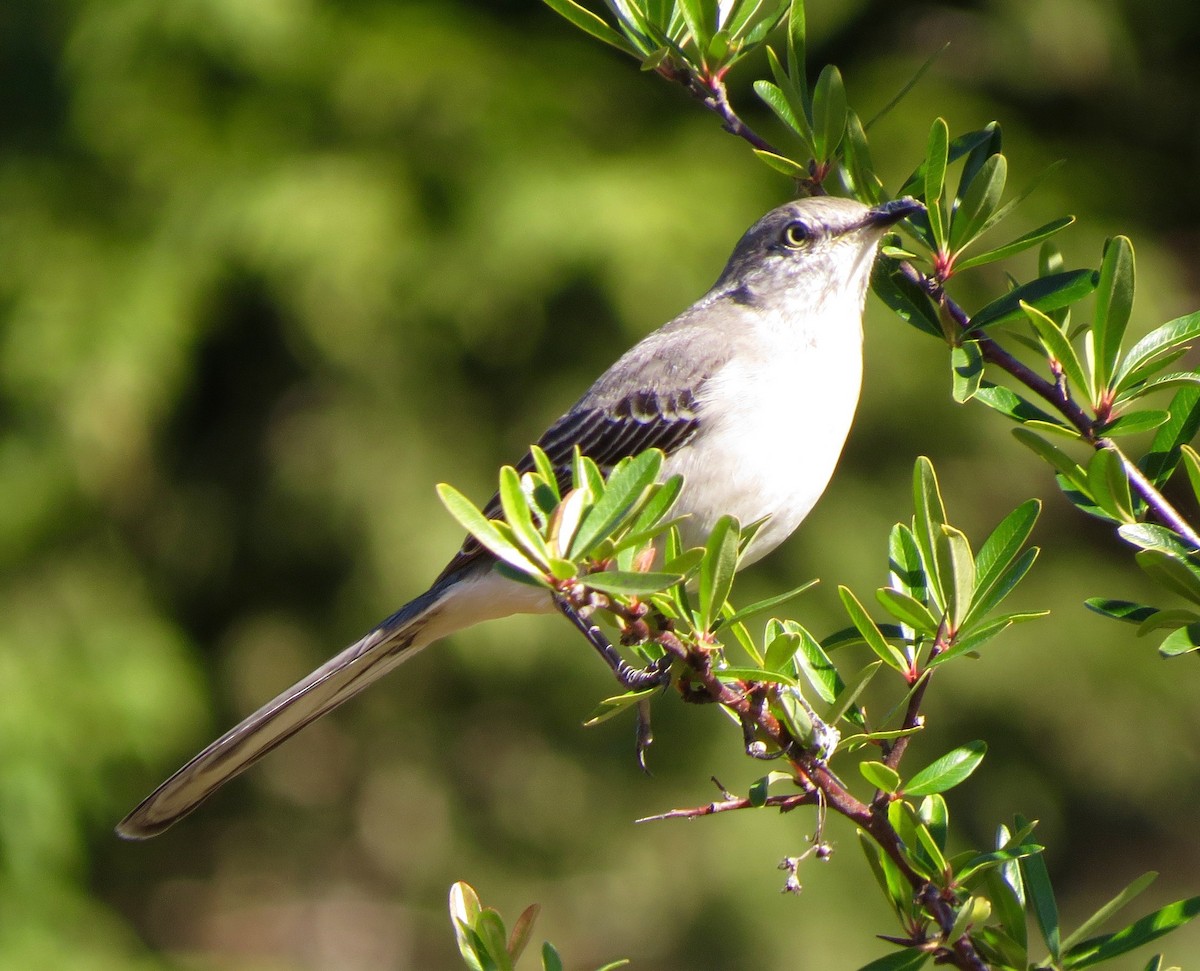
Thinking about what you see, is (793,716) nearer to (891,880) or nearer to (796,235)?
(891,880)

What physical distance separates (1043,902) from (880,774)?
317mm

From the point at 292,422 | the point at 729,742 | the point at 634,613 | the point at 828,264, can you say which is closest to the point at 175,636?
the point at 292,422

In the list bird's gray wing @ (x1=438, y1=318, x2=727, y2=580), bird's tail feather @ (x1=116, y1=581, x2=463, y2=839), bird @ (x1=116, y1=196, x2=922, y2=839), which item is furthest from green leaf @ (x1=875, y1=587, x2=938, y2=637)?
bird's tail feather @ (x1=116, y1=581, x2=463, y2=839)

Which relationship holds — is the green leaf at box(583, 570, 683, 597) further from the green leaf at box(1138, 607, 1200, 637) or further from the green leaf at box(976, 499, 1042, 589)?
the green leaf at box(1138, 607, 1200, 637)

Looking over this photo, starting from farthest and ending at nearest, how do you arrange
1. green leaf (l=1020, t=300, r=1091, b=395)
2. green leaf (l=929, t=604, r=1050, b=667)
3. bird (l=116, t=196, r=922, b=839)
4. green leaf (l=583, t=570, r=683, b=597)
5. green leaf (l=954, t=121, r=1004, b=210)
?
1. bird (l=116, t=196, r=922, b=839)
2. green leaf (l=954, t=121, r=1004, b=210)
3. green leaf (l=1020, t=300, r=1091, b=395)
4. green leaf (l=929, t=604, r=1050, b=667)
5. green leaf (l=583, t=570, r=683, b=597)

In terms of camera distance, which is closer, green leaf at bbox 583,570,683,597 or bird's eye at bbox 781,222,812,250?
green leaf at bbox 583,570,683,597

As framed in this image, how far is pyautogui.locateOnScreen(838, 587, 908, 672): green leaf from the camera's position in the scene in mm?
1655

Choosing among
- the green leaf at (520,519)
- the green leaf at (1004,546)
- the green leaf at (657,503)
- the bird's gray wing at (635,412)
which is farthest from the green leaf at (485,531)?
the bird's gray wing at (635,412)

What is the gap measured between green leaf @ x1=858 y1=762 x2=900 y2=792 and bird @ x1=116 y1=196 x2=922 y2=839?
3.83ft

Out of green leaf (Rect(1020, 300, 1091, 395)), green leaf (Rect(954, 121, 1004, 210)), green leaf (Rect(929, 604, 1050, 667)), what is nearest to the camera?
green leaf (Rect(929, 604, 1050, 667))

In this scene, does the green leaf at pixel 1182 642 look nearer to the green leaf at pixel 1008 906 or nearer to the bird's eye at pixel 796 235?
the green leaf at pixel 1008 906

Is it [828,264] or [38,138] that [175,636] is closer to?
[38,138]

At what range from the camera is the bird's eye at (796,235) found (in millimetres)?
3562

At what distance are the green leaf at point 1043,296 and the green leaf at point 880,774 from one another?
2.37 feet
